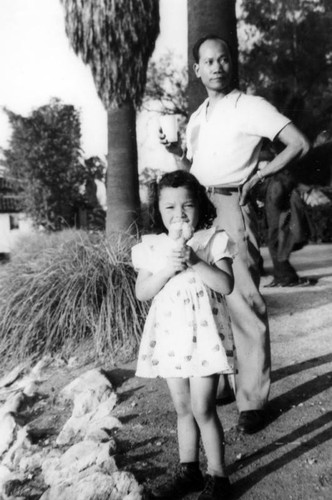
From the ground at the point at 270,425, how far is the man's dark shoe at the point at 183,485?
0.05m

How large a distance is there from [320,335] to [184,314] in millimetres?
3096

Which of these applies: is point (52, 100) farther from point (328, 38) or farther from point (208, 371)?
point (208, 371)

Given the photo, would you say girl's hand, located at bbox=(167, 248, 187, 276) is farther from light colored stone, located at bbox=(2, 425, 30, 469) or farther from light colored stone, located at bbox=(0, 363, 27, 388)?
light colored stone, located at bbox=(0, 363, 27, 388)

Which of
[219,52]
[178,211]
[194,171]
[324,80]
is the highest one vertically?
[324,80]

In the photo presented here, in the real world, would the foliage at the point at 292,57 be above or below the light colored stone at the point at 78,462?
above

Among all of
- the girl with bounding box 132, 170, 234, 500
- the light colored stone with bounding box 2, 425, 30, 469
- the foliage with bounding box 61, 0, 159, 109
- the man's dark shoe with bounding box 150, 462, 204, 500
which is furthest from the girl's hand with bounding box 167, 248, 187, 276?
the foliage with bounding box 61, 0, 159, 109

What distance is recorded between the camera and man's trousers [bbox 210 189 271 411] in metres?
3.32

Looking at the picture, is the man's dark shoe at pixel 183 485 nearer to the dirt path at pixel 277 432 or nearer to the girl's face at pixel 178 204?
the dirt path at pixel 277 432

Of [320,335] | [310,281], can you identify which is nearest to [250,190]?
[320,335]

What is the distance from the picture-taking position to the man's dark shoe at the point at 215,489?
8.03 ft

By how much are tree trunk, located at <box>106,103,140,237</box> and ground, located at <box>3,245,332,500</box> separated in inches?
201

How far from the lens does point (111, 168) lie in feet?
34.0

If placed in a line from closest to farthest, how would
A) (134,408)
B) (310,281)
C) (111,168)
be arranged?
(134,408)
(310,281)
(111,168)

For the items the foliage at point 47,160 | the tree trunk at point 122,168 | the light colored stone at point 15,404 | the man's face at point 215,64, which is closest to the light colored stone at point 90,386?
the light colored stone at point 15,404
